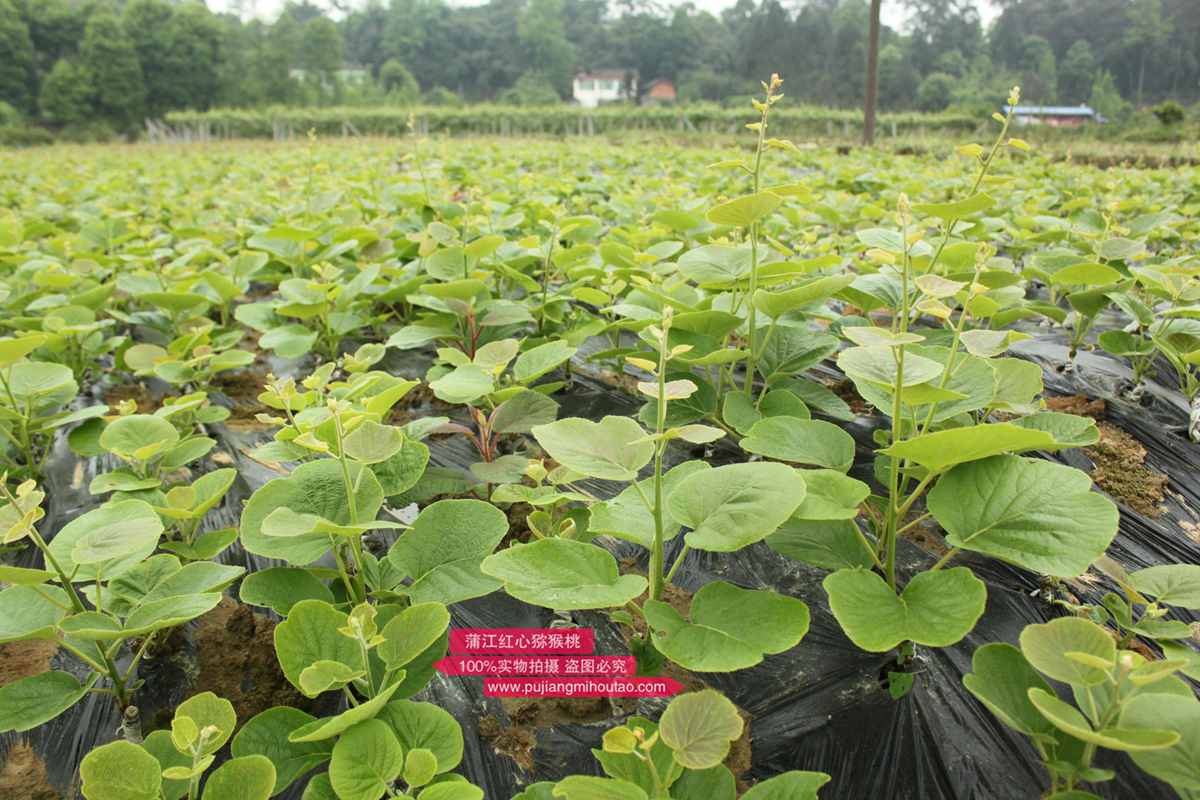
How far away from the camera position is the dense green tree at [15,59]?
41.3 meters

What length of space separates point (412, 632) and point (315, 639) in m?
0.14

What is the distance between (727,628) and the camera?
94 cm

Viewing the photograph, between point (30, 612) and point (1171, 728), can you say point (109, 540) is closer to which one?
point (30, 612)

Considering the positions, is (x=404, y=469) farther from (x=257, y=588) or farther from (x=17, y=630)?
(x=17, y=630)

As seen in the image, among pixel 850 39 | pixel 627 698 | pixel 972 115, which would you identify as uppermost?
pixel 850 39

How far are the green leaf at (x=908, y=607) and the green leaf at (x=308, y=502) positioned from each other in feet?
2.35

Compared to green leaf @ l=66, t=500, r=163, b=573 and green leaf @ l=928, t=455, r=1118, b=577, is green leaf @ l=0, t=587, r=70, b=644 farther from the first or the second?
green leaf @ l=928, t=455, r=1118, b=577

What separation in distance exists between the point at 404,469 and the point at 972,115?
107 feet

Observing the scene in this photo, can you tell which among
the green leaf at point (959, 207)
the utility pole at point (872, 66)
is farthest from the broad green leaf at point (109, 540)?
the utility pole at point (872, 66)

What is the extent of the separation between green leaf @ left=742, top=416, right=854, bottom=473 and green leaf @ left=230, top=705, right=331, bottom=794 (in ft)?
2.57

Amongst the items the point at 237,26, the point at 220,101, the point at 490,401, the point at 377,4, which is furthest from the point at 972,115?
the point at 377,4

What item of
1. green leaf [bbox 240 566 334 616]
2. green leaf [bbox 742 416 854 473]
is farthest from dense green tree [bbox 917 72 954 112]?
green leaf [bbox 240 566 334 616]

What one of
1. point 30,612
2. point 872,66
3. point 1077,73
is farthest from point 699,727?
point 1077,73

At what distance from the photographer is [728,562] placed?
1454 millimetres
